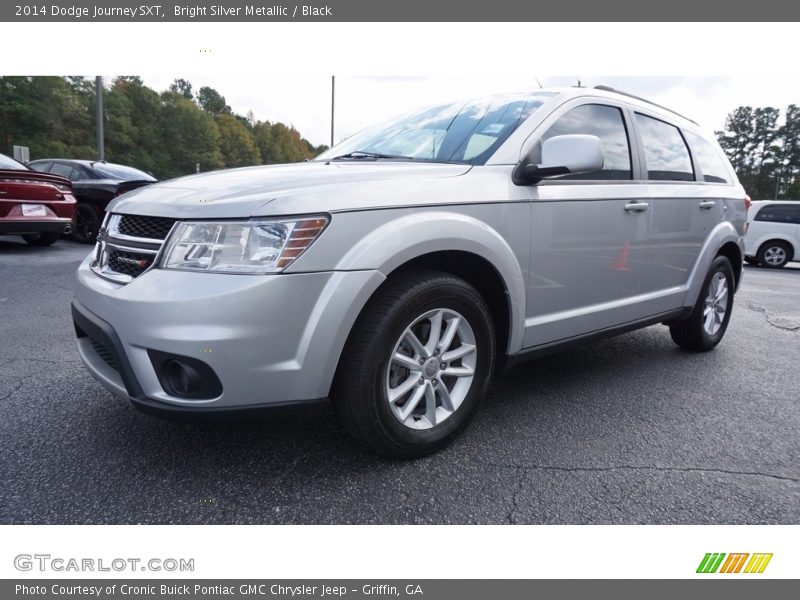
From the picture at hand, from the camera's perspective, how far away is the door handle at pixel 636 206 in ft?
9.75

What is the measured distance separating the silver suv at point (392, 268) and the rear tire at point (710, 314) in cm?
89

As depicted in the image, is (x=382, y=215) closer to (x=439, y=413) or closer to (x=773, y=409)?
(x=439, y=413)

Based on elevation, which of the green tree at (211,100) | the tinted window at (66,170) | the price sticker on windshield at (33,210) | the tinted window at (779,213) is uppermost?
the green tree at (211,100)

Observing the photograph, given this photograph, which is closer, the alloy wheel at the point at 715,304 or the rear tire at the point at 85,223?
the alloy wheel at the point at 715,304

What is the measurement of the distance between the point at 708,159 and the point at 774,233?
36.4 feet

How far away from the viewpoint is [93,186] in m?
8.68

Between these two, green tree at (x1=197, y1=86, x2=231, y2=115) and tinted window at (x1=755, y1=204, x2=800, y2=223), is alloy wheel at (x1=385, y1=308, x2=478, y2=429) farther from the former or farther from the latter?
green tree at (x1=197, y1=86, x2=231, y2=115)

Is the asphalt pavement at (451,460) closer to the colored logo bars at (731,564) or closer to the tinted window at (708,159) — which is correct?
the colored logo bars at (731,564)

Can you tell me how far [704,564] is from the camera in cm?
174

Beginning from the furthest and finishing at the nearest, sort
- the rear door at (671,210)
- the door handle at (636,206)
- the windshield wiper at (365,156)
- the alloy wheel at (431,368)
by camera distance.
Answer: the rear door at (671,210)
the door handle at (636,206)
the windshield wiper at (365,156)
the alloy wheel at (431,368)

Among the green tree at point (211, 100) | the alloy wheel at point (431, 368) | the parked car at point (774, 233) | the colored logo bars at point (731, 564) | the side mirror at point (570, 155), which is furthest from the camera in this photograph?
the green tree at point (211, 100)

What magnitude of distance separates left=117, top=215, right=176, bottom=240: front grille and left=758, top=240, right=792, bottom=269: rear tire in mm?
14695

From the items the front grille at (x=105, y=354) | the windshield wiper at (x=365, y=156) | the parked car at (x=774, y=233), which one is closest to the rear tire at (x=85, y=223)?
the windshield wiper at (x=365, y=156)

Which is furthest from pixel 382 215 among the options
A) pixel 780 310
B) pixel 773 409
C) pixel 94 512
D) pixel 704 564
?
pixel 780 310
